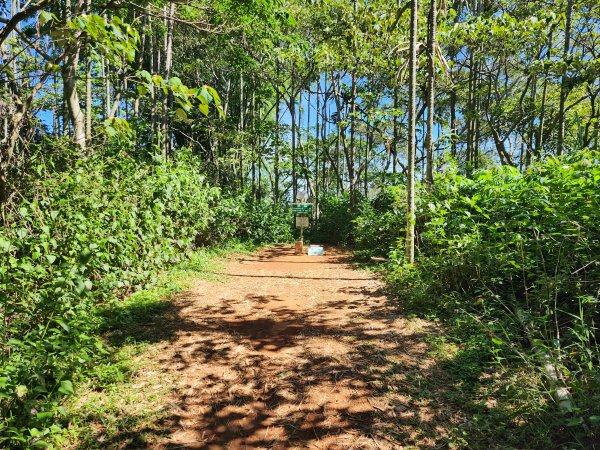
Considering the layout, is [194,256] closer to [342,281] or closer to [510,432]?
[342,281]

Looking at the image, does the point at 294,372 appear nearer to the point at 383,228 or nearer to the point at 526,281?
the point at 526,281

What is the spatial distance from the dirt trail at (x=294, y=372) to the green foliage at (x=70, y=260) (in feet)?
2.69

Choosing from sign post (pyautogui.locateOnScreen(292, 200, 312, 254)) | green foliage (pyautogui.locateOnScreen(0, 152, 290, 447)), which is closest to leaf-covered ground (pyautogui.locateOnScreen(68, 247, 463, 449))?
green foliage (pyautogui.locateOnScreen(0, 152, 290, 447))

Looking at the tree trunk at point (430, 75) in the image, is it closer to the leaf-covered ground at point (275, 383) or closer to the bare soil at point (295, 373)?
the bare soil at point (295, 373)

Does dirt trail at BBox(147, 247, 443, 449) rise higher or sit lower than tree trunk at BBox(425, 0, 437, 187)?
lower

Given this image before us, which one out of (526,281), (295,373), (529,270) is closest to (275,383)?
(295,373)

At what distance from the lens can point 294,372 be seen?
3.25 m

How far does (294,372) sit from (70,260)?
7.32 feet

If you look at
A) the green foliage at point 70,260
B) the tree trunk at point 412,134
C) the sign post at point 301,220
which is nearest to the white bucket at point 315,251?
the sign post at point 301,220

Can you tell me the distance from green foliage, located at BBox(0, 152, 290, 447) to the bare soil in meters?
0.81

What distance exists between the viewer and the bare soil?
2.47m

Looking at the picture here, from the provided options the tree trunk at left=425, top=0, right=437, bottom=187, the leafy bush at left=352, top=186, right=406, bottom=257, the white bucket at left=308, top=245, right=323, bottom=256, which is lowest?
the white bucket at left=308, top=245, right=323, bottom=256

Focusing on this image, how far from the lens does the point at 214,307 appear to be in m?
5.21

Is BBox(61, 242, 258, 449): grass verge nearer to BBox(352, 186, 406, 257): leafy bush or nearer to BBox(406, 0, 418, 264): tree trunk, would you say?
BBox(406, 0, 418, 264): tree trunk
